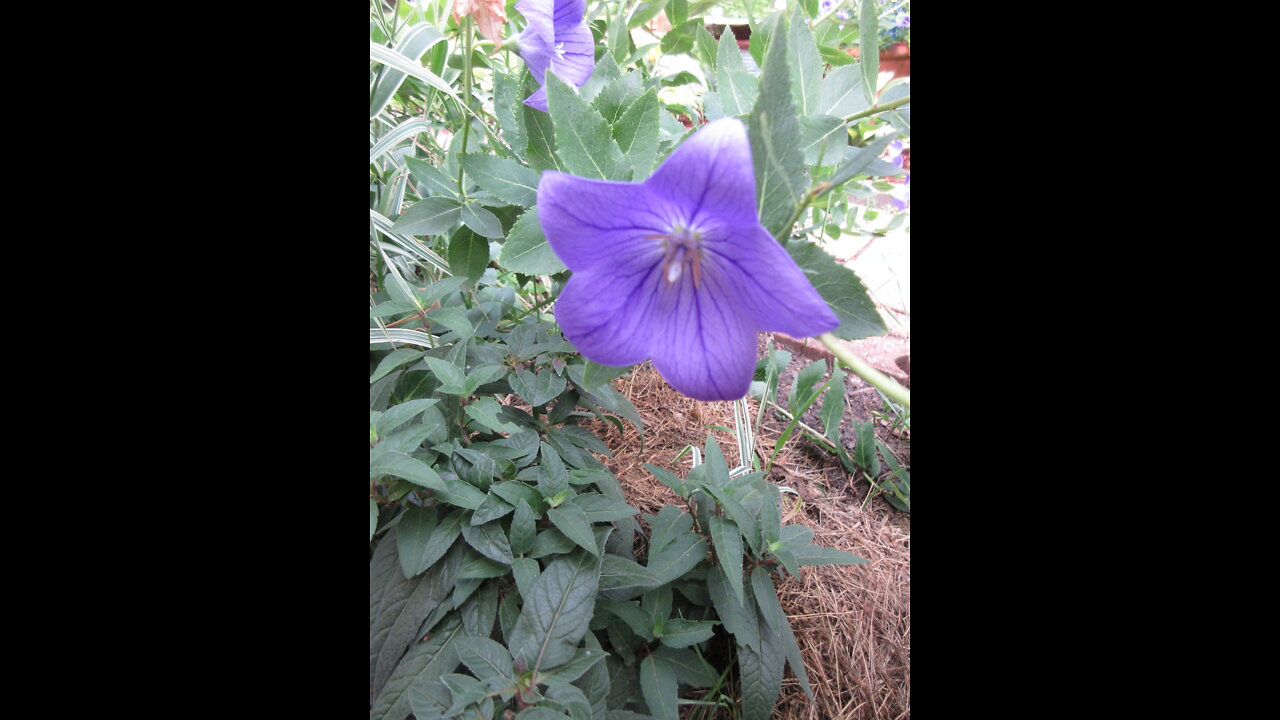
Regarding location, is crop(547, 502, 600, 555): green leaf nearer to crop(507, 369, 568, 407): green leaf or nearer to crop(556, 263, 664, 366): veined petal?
crop(507, 369, 568, 407): green leaf

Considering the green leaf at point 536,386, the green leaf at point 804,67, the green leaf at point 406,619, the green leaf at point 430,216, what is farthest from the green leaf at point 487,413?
the green leaf at point 804,67

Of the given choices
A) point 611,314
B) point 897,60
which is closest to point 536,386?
point 611,314

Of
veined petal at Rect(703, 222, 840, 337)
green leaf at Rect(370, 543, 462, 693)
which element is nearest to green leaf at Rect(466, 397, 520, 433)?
green leaf at Rect(370, 543, 462, 693)

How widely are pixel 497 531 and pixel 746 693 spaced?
399 mm

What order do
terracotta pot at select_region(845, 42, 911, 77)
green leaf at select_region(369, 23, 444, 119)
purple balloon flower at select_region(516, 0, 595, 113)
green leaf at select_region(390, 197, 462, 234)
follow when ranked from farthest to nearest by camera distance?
terracotta pot at select_region(845, 42, 911, 77) < green leaf at select_region(369, 23, 444, 119) < green leaf at select_region(390, 197, 462, 234) < purple balloon flower at select_region(516, 0, 595, 113)

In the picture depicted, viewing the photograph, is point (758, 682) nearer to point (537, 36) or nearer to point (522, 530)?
point (522, 530)

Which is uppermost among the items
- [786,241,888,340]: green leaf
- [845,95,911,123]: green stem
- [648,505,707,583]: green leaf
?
[845,95,911,123]: green stem

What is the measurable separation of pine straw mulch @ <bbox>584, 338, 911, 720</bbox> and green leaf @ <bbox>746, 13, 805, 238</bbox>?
0.75 metres

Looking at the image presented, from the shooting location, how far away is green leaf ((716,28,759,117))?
739 millimetres

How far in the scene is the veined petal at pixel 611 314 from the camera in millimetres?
491

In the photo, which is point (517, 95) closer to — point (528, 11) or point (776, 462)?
point (528, 11)

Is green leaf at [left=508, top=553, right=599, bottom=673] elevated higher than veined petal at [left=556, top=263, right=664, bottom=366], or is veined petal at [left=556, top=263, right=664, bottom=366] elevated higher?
veined petal at [left=556, top=263, right=664, bottom=366]

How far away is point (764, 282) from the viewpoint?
434 mm

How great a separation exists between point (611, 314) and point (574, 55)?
0.55 m
